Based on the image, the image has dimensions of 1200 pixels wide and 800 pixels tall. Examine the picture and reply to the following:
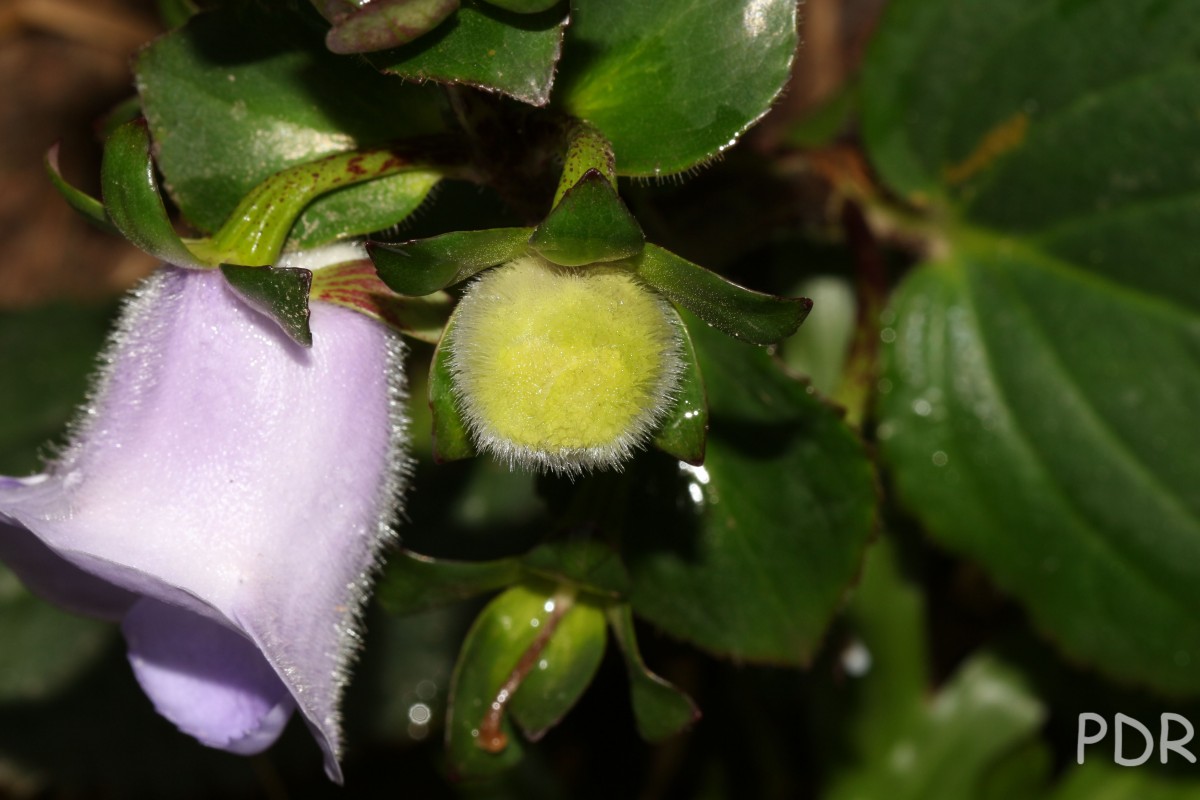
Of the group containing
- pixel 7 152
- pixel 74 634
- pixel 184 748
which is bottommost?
pixel 184 748

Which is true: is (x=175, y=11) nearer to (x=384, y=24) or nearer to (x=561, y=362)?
(x=384, y=24)

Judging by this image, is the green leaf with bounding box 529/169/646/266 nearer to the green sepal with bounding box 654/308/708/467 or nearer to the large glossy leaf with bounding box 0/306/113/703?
the green sepal with bounding box 654/308/708/467

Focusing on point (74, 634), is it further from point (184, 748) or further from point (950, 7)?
point (950, 7)

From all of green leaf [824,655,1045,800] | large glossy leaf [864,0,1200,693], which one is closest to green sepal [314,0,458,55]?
large glossy leaf [864,0,1200,693]

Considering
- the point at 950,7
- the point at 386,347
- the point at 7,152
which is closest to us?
the point at 386,347

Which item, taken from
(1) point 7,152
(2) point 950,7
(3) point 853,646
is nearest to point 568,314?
(2) point 950,7

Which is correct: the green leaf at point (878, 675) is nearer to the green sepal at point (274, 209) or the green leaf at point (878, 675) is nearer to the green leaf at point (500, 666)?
the green leaf at point (500, 666)

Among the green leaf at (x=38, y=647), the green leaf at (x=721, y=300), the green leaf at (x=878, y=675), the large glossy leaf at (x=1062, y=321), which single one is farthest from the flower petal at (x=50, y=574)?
the green leaf at (x=878, y=675)
